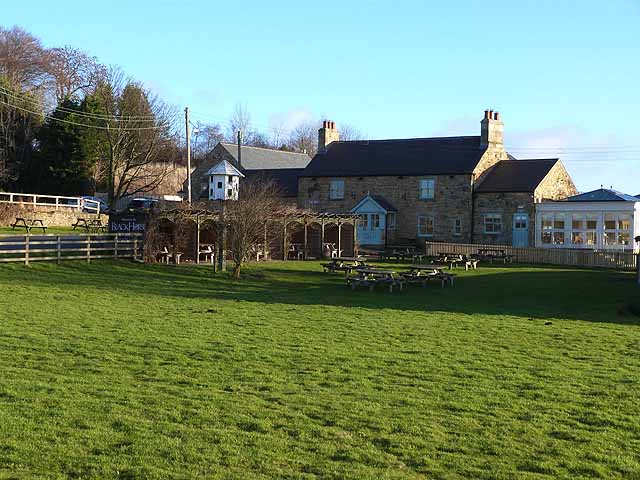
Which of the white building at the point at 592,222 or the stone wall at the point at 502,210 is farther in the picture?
the stone wall at the point at 502,210

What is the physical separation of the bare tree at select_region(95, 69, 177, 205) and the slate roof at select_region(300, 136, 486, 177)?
13546 mm

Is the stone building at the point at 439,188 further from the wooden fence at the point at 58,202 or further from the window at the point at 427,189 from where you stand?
the wooden fence at the point at 58,202

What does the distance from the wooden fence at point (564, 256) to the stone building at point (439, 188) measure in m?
5.30

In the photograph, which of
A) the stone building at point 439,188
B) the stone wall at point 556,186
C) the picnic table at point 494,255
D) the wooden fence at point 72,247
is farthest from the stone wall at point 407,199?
the wooden fence at point 72,247

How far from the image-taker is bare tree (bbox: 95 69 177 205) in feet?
186

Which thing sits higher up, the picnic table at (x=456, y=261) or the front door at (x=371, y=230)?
the front door at (x=371, y=230)

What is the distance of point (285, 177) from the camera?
2233 inches

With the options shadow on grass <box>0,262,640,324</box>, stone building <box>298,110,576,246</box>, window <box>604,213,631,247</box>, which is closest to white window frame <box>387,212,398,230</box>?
stone building <box>298,110,576,246</box>

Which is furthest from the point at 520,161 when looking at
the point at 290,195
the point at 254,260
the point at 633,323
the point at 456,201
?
the point at 633,323

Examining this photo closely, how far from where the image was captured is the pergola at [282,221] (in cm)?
3116

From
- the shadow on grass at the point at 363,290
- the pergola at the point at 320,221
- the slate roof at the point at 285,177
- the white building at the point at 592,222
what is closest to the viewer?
the shadow on grass at the point at 363,290

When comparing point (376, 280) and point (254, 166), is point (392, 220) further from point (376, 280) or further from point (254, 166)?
point (376, 280)

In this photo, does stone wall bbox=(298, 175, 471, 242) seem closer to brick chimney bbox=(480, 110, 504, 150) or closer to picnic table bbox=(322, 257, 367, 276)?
brick chimney bbox=(480, 110, 504, 150)

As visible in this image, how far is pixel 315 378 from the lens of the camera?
10914 millimetres
